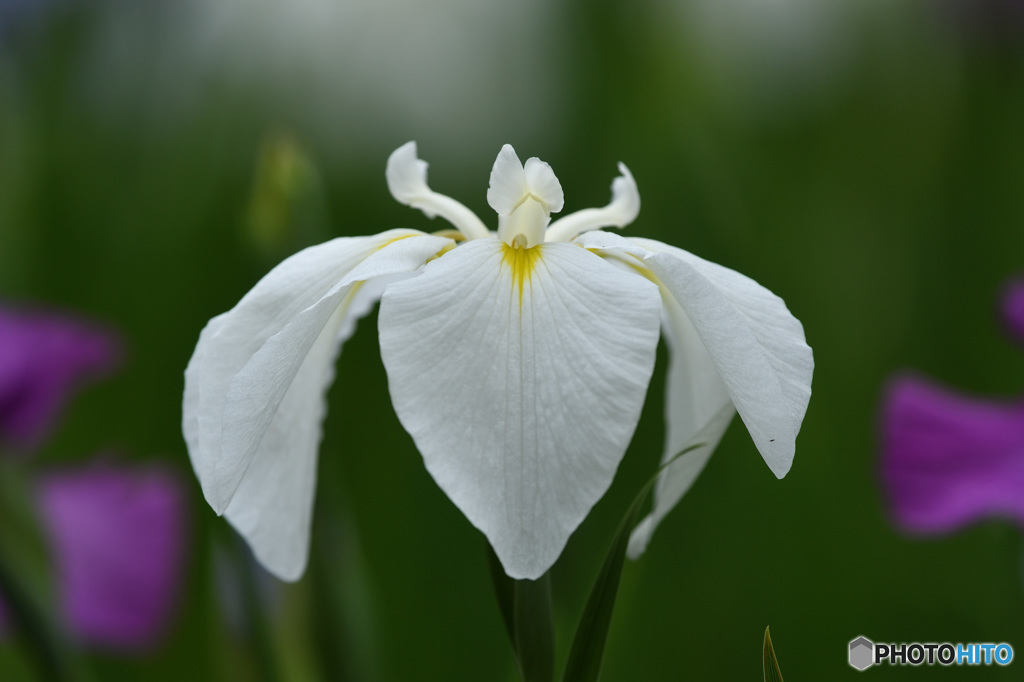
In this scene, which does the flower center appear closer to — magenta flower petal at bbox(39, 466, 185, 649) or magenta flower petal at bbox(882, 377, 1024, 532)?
magenta flower petal at bbox(882, 377, 1024, 532)

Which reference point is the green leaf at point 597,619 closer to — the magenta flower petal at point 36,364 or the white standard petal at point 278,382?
the white standard petal at point 278,382

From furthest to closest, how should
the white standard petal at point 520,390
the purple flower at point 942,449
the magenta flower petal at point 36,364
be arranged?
1. the magenta flower petal at point 36,364
2. the purple flower at point 942,449
3. the white standard petal at point 520,390

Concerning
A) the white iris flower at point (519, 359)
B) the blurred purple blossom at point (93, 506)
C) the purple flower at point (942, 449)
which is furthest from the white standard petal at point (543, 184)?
the blurred purple blossom at point (93, 506)

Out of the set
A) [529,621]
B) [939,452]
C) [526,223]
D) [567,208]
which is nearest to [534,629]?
[529,621]

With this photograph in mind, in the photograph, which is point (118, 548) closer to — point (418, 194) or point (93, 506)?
point (93, 506)

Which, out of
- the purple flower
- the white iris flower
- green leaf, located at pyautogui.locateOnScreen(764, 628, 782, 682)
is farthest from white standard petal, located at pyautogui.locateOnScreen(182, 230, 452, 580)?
the purple flower
